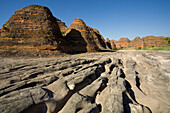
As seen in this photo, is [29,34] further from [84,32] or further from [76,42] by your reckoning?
[84,32]

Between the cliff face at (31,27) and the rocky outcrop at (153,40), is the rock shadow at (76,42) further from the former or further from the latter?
the rocky outcrop at (153,40)

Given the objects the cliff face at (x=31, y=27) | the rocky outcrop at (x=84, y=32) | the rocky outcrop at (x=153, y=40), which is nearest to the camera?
the cliff face at (x=31, y=27)

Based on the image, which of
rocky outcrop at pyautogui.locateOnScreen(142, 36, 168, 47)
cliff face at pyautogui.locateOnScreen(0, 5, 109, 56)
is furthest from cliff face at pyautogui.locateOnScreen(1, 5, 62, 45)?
rocky outcrop at pyautogui.locateOnScreen(142, 36, 168, 47)

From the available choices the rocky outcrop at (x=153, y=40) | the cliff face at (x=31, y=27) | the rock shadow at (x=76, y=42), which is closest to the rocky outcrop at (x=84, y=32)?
the rock shadow at (x=76, y=42)

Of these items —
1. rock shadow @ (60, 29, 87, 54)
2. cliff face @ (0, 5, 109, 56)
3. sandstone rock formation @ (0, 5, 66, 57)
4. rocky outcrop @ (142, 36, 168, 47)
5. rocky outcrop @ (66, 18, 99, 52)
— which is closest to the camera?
sandstone rock formation @ (0, 5, 66, 57)

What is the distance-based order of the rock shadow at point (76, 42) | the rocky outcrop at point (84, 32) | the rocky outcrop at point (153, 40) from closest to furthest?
1. the rock shadow at point (76, 42)
2. the rocky outcrop at point (84, 32)
3. the rocky outcrop at point (153, 40)

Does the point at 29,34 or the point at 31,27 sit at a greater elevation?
the point at 31,27

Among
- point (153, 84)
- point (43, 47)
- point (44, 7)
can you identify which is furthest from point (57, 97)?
point (44, 7)

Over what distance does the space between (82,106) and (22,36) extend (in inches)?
461

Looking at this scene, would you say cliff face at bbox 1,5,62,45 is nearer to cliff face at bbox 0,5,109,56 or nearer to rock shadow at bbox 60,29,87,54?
cliff face at bbox 0,5,109,56

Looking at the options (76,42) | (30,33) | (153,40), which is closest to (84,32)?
(76,42)

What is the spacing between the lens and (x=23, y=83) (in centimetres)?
237

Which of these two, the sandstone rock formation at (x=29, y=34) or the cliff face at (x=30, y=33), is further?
the cliff face at (x=30, y=33)

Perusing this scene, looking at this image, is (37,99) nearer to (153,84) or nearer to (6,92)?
(6,92)
